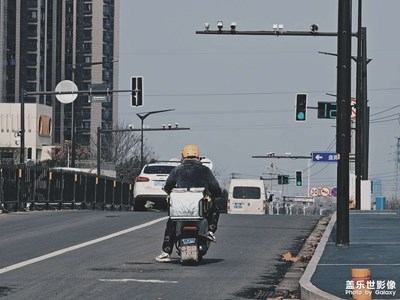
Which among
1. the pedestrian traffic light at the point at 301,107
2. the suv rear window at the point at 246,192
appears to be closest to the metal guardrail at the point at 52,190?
the suv rear window at the point at 246,192

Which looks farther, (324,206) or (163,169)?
(324,206)

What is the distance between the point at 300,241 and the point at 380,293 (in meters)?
9.04

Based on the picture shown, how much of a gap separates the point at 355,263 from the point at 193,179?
8.43ft

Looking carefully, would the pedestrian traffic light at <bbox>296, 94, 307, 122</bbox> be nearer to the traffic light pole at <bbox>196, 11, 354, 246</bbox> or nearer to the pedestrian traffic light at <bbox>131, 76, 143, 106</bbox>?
the pedestrian traffic light at <bbox>131, 76, 143, 106</bbox>

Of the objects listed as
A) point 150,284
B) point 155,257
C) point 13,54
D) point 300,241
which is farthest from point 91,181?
point 13,54

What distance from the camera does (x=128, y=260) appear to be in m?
17.3

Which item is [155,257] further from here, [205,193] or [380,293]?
[380,293]

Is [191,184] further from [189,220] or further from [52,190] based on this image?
[52,190]

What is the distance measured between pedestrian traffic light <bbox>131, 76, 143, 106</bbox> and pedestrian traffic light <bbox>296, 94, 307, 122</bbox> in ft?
25.0

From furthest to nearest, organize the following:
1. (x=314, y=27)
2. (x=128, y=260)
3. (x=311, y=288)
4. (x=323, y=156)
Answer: (x=323, y=156)
(x=314, y=27)
(x=128, y=260)
(x=311, y=288)

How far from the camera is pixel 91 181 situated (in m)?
48.4

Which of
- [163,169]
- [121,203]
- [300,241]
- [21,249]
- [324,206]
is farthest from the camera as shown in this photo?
[324,206]

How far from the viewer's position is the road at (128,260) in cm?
1362

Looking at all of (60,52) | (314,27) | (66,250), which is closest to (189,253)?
(66,250)
